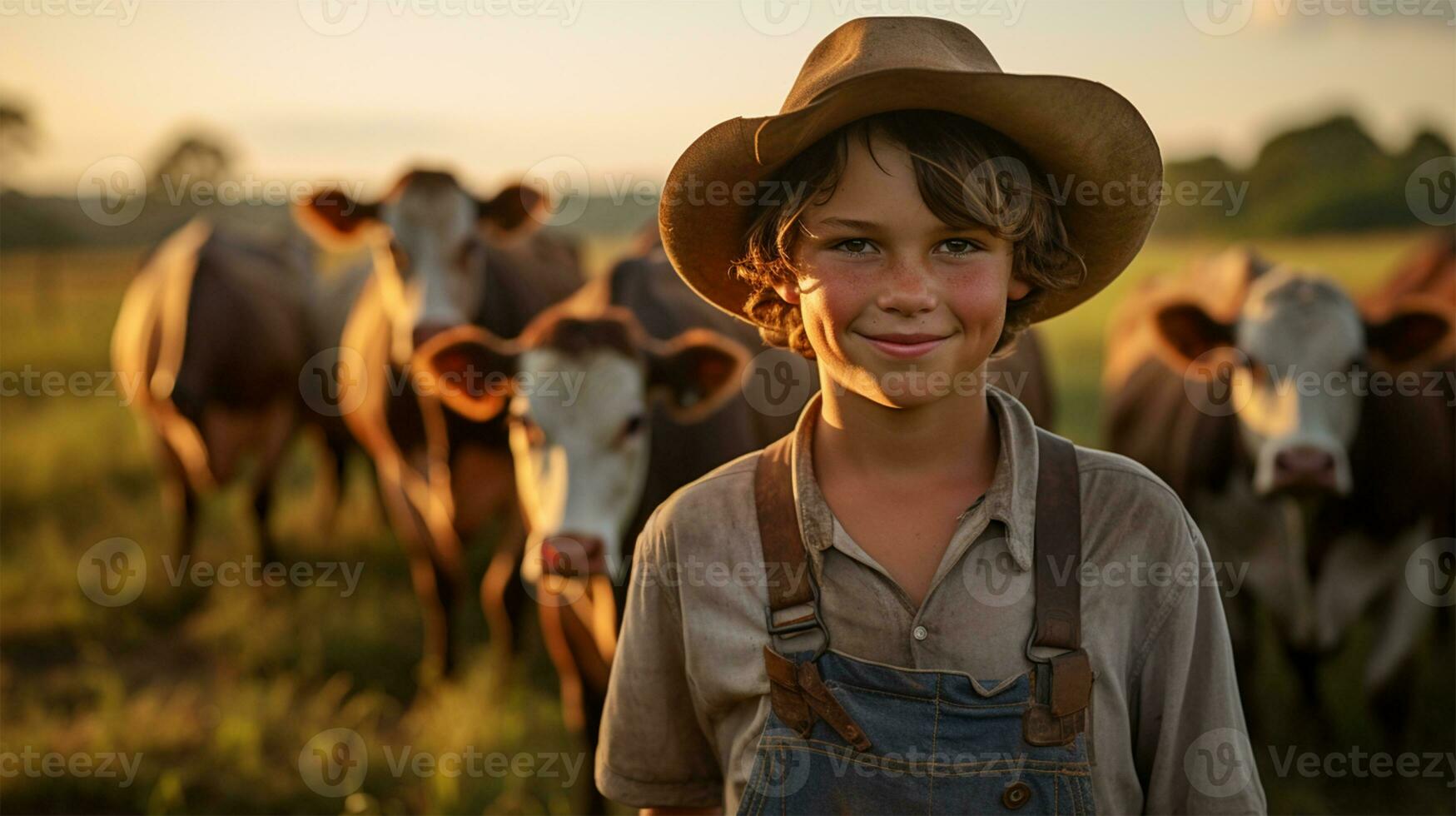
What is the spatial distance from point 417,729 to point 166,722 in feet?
2.88

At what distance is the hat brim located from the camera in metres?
1.60

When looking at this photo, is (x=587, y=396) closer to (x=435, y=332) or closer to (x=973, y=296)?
(x=435, y=332)

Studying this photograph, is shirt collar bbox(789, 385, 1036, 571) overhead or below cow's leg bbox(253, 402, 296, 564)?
overhead

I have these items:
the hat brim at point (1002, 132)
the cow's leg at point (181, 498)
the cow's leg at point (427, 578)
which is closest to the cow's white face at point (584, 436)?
the hat brim at point (1002, 132)

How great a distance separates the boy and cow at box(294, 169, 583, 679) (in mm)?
3162

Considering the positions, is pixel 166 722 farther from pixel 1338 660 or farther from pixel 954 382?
pixel 1338 660

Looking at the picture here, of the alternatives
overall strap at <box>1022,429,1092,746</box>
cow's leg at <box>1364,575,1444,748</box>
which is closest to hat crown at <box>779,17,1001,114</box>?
overall strap at <box>1022,429,1092,746</box>

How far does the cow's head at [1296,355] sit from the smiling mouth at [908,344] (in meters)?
2.78

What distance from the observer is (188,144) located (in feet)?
51.5

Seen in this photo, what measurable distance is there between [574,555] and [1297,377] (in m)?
2.54

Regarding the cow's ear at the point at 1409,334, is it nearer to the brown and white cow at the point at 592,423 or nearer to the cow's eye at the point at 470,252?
the brown and white cow at the point at 592,423

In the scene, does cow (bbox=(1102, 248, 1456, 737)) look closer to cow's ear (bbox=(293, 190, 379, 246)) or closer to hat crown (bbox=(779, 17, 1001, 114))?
hat crown (bbox=(779, 17, 1001, 114))

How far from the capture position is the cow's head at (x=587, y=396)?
3.40 metres

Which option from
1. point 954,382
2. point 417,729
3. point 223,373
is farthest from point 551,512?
point 223,373
